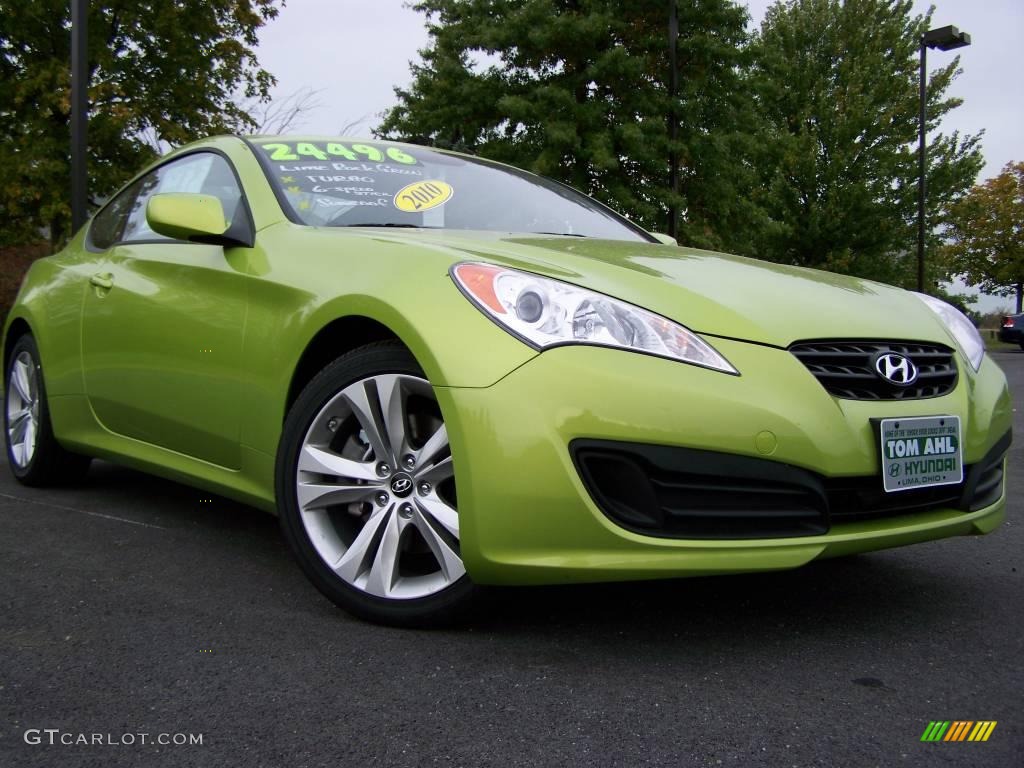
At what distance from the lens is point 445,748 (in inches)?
75.2

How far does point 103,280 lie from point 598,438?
239 cm

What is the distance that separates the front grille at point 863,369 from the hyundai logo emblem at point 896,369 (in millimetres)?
10

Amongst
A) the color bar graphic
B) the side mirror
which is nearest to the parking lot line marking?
the side mirror

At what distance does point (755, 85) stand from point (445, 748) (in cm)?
1961

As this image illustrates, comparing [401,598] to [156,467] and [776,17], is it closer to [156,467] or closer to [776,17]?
[156,467]

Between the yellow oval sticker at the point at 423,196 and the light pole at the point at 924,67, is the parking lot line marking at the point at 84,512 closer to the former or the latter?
the yellow oval sticker at the point at 423,196

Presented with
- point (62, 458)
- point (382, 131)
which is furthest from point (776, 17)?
point (62, 458)

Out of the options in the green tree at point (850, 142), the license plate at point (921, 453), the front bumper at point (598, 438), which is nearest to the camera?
the front bumper at point (598, 438)

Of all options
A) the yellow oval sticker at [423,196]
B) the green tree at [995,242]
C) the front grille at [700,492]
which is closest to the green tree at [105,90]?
the yellow oval sticker at [423,196]

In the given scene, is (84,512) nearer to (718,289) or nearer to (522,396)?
(522,396)

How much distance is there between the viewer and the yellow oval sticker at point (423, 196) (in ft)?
11.2

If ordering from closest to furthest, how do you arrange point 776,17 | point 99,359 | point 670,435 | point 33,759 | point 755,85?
point 33,759
point 670,435
point 99,359
point 755,85
point 776,17

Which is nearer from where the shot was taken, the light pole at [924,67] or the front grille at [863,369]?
the front grille at [863,369]

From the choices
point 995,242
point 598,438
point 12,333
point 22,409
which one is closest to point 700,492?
point 598,438
